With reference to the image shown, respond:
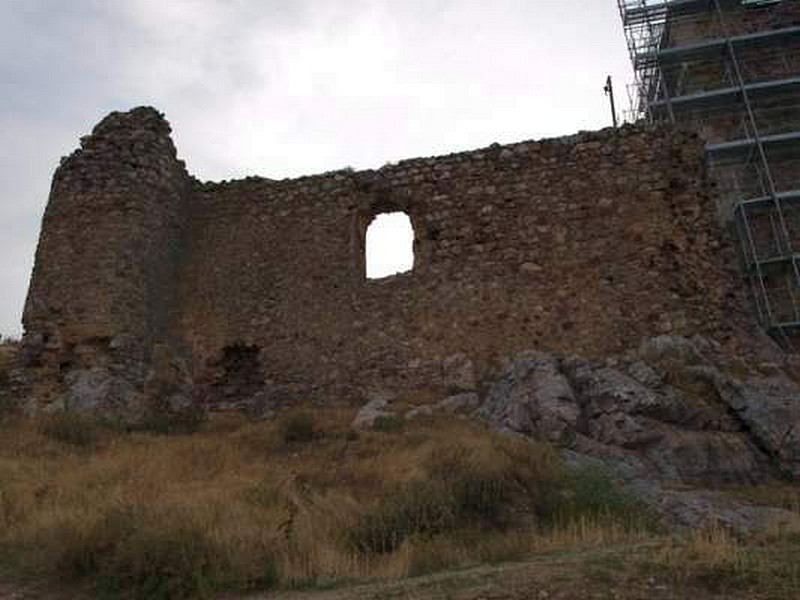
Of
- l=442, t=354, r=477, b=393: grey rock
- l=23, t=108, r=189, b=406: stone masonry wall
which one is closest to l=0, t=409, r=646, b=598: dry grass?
l=442, t=354, r=477, b=393: grey rock

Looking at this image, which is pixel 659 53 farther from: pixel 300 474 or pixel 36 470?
pixel 36 470

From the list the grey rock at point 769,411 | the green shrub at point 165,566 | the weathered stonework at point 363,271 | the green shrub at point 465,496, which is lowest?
the green shrub at point 165,566

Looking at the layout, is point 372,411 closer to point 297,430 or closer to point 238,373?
point 297,430

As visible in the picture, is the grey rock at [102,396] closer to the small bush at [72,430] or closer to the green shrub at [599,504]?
the small bush at [72,430]

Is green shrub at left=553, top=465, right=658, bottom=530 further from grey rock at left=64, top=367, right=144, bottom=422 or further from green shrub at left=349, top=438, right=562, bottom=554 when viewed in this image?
grey rock at left=64, top=367, right=144, bottom=422

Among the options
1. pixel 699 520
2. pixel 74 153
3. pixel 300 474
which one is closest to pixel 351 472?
pixel 300 474

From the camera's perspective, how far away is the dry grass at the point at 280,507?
4.46 meters

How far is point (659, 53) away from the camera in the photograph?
1744 centimetres

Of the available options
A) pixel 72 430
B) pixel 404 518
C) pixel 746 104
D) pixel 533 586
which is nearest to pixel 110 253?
pixel 72 430

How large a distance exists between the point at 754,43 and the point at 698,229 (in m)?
10.1

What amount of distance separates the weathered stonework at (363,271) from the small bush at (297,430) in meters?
1.58

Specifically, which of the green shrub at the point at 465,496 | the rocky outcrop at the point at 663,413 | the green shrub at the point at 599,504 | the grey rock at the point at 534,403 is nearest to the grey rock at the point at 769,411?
the rocky outcrop at the point at 663,413

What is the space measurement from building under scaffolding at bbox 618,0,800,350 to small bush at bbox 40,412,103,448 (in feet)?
37.1

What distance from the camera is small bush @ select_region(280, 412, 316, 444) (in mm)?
8219
